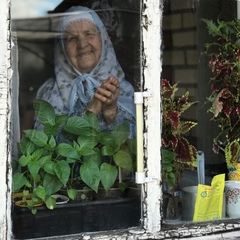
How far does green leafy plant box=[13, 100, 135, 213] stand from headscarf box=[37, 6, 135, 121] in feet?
0.33

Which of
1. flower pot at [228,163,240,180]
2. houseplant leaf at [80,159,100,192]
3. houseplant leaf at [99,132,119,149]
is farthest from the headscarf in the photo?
flower pot at [228,163,240,180]

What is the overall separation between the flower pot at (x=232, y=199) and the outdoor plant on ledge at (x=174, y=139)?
162 mm

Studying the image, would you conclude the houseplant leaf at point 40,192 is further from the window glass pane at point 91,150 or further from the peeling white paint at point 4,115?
the peeling white paint at point 4,115

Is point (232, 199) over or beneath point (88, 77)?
beneath

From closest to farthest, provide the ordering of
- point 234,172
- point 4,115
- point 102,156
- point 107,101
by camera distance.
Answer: point 4,115, point 102,156, point 107,101, point 234,172

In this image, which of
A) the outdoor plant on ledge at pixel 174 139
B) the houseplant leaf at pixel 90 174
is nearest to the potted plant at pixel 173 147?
the outdoor plant on ledge at pixel 174 139

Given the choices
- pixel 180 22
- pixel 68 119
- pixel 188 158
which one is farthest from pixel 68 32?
pixel 188 158

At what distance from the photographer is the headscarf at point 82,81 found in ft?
6.31

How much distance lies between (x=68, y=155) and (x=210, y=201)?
571mm

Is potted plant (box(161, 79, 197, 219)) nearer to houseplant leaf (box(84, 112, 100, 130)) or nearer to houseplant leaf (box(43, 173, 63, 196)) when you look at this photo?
houseplant leaf (box(84, 112, 100, 130))

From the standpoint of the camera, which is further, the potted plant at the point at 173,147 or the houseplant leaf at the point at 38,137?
the potted plant at the point at 173,147

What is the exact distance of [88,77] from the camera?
215 cm

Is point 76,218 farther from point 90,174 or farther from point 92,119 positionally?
point 92,119

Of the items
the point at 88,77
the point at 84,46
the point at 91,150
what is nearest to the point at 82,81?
the point at 88,77
